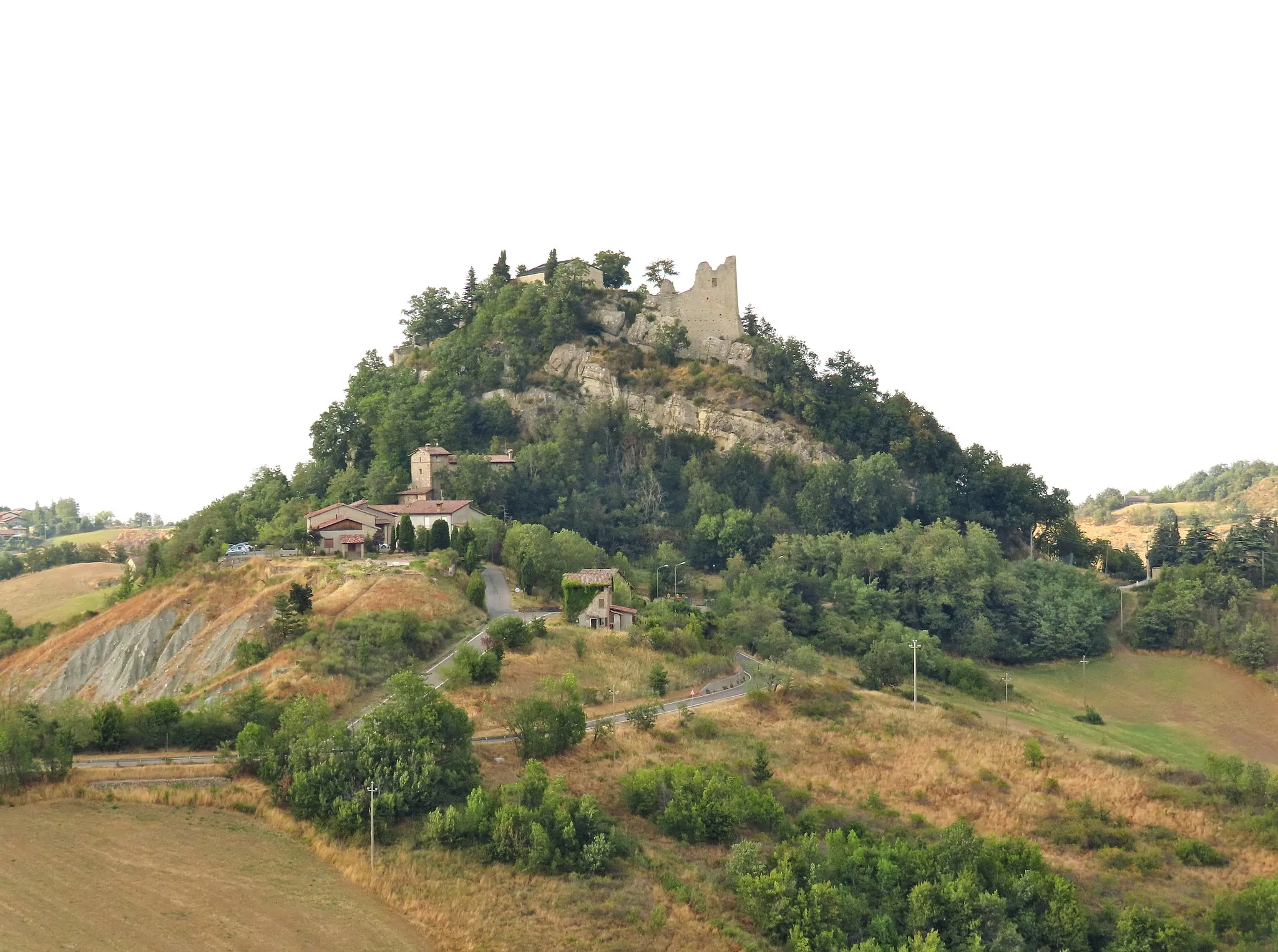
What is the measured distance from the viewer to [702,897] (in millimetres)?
37219

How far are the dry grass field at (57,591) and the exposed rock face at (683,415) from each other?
116ft

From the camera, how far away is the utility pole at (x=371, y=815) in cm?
3647

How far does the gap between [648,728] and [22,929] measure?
25419 mm

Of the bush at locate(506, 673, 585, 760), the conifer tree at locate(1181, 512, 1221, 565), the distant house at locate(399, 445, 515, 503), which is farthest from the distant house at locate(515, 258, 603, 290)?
the bush at locate(506, 673, 585, 760)

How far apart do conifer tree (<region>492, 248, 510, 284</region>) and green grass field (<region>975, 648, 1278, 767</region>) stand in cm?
5528

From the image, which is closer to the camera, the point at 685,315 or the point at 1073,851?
the point at 1073,851

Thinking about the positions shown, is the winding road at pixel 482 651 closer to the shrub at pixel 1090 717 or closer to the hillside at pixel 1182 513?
the shrub at pixel 1090 717

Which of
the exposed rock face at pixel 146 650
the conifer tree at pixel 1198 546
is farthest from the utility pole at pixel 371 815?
the conifer tree at pixel 1198 546

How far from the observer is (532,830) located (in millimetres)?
37781

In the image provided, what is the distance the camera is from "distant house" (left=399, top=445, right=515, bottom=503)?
81.8 meters

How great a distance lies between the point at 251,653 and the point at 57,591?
5831 centimetres

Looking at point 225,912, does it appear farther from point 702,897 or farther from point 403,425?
point 403,425

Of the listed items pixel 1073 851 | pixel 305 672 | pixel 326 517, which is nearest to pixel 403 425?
pixel 326 517

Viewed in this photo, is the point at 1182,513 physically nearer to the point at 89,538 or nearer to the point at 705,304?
the point at 705,304
